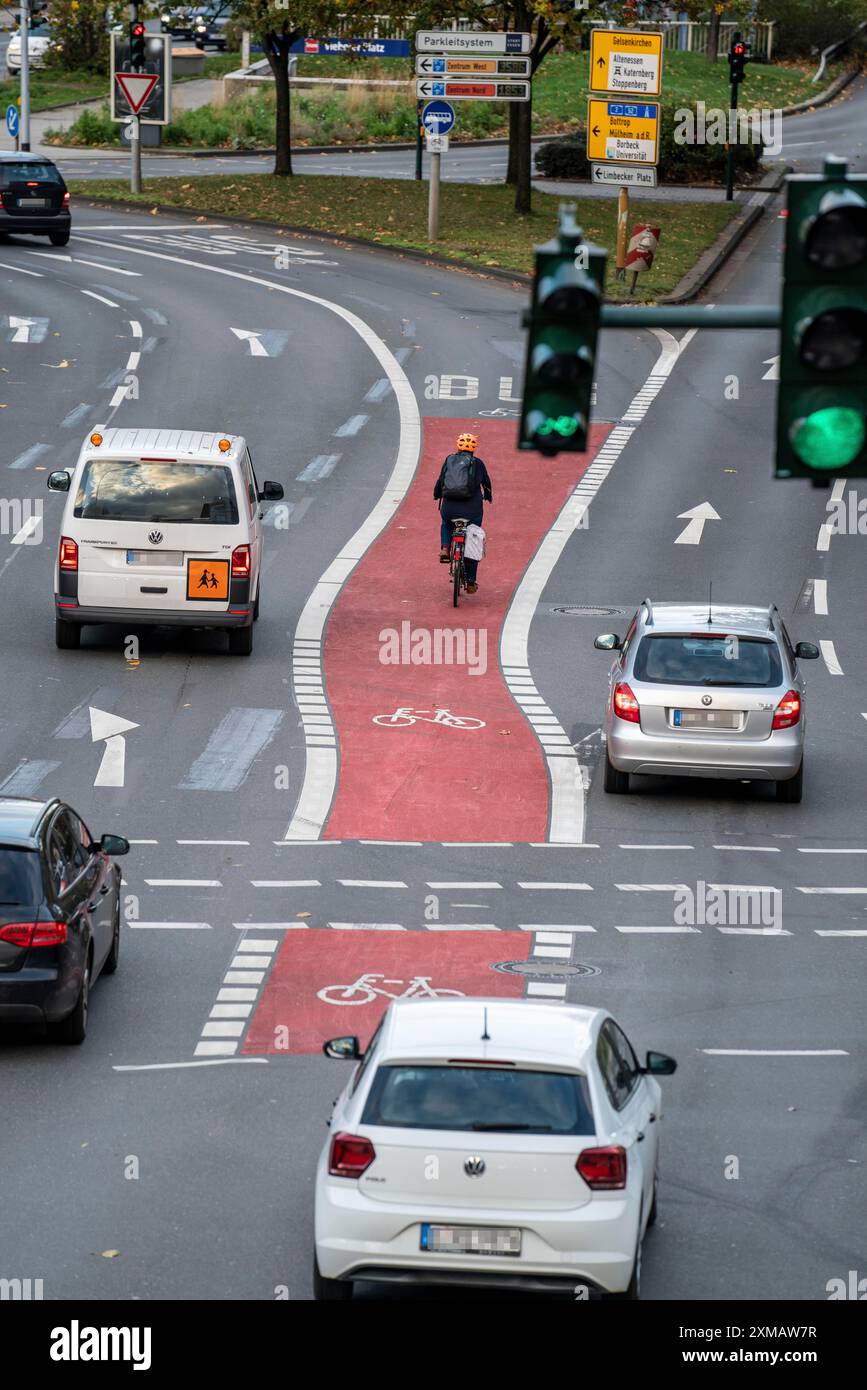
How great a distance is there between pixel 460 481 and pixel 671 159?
41.6 metres

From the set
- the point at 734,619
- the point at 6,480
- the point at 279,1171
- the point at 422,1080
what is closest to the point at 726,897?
the point at 734,619

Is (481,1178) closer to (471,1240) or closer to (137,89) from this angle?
(471,1240)

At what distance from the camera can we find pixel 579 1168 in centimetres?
988

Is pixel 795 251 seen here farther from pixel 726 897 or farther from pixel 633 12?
pixel 633 12

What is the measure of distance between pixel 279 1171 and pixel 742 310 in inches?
202

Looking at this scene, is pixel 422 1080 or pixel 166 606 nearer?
pixel 422 1080

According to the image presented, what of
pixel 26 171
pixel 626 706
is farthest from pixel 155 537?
pixel 26 171

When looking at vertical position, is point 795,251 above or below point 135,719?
above

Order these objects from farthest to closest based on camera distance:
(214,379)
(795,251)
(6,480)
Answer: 1. (214,379)
2. (6,480)
3. (795,251)

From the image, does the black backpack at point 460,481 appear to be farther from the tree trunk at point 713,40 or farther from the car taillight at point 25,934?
the tree trunk at point 713,40

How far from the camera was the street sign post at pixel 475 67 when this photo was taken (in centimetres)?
5234

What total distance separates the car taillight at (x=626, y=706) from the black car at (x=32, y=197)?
3322cm

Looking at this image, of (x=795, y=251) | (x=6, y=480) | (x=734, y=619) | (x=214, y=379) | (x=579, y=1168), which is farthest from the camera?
(x=214, y=379)

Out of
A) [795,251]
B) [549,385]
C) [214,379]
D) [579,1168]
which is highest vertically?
[795,251]
